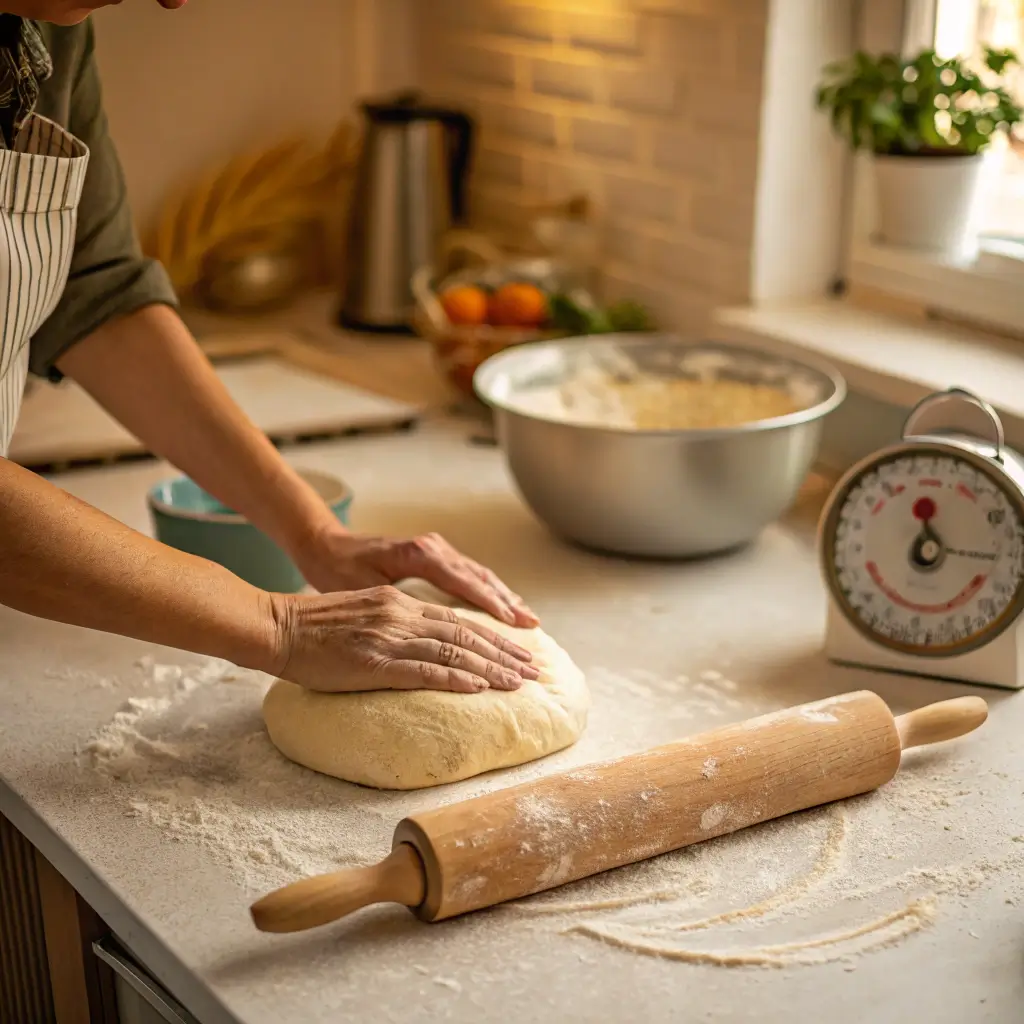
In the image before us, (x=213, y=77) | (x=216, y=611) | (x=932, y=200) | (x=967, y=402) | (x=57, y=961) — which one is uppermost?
(x=213, y=77)

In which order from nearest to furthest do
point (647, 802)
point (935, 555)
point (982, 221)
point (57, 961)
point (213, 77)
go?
point (647, 802) → point (57, 961) → point (935, 555) → point (982, 221) → point (213, 77)

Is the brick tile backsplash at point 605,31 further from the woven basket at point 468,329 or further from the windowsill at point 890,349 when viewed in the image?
the windowsill at point 890,349

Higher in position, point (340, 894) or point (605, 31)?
point (605, 31)

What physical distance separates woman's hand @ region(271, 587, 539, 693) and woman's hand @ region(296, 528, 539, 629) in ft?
0.37

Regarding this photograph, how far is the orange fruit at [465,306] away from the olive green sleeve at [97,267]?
2.05 ft

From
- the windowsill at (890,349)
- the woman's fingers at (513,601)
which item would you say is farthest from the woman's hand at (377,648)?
the windowsill at (890,349)

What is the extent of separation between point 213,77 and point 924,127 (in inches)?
51.3

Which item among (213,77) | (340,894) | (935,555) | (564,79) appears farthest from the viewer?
(213,77)

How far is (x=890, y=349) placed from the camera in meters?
1.68

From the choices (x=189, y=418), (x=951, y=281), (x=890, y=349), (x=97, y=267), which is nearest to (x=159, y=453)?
(x=189, y=418)

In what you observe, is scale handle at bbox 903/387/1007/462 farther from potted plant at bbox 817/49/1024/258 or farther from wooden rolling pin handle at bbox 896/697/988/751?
potted plant at bbox 817/49/1024/258

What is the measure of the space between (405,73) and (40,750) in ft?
5.89

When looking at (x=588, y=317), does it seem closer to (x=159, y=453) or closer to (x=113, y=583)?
(x=159, y=453)

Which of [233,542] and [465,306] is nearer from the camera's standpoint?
[233,542]
